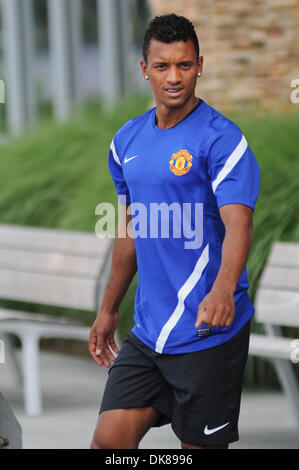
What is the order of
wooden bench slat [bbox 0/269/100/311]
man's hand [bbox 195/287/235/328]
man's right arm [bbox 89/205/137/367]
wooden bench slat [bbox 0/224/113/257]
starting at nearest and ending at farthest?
1. man's hand [bbox 195/287/235/328]
2. man's right arm [bbox 89/205/137/367]
3. wooden bench slat [bbox 0/269/100/311]
4. wooden bench slat [bbox 0/224/113/257]

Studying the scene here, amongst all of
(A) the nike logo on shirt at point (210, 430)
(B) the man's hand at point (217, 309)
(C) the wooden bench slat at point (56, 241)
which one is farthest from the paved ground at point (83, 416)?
(B) the man's hand at point (217, 309)

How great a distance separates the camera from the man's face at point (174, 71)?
3.32 m

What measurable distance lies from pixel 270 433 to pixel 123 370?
2478mm

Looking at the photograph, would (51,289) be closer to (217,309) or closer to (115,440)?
(115,440)

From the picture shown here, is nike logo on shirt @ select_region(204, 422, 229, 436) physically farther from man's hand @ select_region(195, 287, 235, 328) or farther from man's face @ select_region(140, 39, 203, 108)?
man's face @ select_region(140, 39, 203, 108)

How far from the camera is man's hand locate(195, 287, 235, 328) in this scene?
3.04 m

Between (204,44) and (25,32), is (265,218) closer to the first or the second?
(204,44)

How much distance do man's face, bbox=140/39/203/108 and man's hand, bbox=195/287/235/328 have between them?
64 centimetres

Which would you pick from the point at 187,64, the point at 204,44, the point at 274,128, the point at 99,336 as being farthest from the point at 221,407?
the point at 204,44

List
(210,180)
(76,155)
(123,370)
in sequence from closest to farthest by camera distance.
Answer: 1. (210,180)
2. (123,370)
3. (76,155)

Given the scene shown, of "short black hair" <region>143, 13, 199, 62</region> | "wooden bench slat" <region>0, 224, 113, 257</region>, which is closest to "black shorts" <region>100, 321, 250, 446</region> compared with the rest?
"short black hair" <region>143, 13, 199, 62</region>

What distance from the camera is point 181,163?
3.27 m

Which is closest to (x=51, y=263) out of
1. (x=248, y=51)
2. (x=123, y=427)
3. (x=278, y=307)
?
(x=278, y=307)

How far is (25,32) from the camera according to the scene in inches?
532
